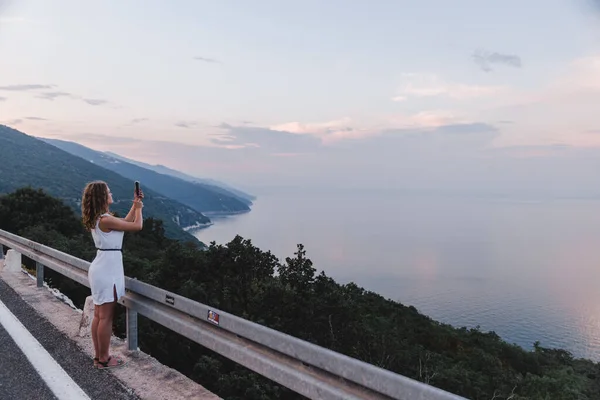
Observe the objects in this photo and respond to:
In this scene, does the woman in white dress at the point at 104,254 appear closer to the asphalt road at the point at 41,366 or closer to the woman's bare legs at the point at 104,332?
the woman's bare legs at the point at 104,332

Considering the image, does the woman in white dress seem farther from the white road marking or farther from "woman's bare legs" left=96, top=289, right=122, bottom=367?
the white road marking

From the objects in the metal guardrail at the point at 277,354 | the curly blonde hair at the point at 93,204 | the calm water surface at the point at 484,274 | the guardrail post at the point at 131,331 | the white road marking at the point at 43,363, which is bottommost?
the calm water surface at the point at 484,274

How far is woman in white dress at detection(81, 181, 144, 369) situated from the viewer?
12.6 feet

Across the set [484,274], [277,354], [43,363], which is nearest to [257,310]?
[43,363]

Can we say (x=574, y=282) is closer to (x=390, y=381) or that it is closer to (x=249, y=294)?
(x=249, y=294)

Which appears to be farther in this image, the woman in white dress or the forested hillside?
the forested hillside

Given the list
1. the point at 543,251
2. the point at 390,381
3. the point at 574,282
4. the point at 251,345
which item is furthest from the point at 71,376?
the point at 543,251

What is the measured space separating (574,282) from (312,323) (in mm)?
110038

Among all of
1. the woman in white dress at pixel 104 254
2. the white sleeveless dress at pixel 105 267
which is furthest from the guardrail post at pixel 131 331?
the white sleeveless dress at pixel 105 267

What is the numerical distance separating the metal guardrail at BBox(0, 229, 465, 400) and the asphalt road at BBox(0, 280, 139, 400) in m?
0.55

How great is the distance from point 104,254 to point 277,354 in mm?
1991

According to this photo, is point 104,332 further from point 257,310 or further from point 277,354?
point 257,310

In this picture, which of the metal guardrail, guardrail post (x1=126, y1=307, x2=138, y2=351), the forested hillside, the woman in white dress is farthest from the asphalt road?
the forested hillside

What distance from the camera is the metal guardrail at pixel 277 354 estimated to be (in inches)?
A: 82.9
